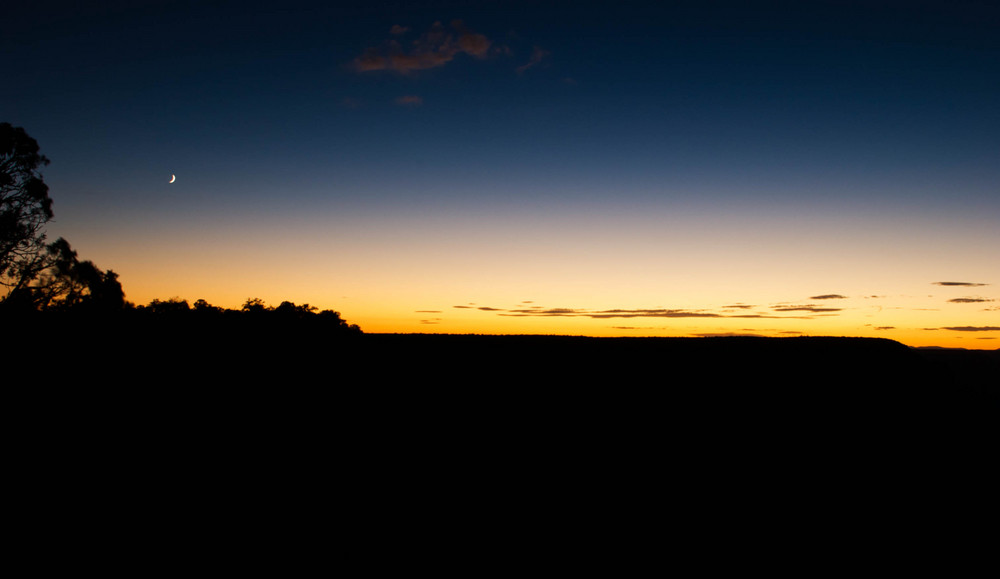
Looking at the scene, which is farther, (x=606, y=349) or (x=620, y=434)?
(x=606, y=349)

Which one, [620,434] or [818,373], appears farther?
[818,373]

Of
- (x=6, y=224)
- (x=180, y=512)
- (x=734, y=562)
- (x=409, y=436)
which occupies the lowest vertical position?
(x=734, y=562)

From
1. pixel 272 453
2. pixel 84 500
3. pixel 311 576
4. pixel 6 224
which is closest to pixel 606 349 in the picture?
pixel 272 453

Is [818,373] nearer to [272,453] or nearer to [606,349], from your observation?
[606,349]

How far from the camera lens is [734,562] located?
11.7 m

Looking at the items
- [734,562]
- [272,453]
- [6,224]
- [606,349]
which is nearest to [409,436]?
[272,453]

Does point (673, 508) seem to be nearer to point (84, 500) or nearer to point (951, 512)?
point (951, 512)

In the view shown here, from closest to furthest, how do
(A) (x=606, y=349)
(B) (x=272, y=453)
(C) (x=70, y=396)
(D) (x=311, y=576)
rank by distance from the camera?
(D) (x=311, y=576) → (B) (x=272, y=453) → (C) (x=70, y=396) → (A) (x=606, y=349)

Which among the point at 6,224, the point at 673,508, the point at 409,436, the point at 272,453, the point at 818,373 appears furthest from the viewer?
the point at 6,224

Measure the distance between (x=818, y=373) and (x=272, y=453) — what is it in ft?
61.2

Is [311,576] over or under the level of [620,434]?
under

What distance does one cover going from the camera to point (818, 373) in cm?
2038

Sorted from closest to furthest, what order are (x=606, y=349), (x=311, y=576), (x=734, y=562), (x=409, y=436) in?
(x=311, y=576) → (x=734, y=562) → (x=409, y=436) → (x=606, y=349)

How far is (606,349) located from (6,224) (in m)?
27.8
